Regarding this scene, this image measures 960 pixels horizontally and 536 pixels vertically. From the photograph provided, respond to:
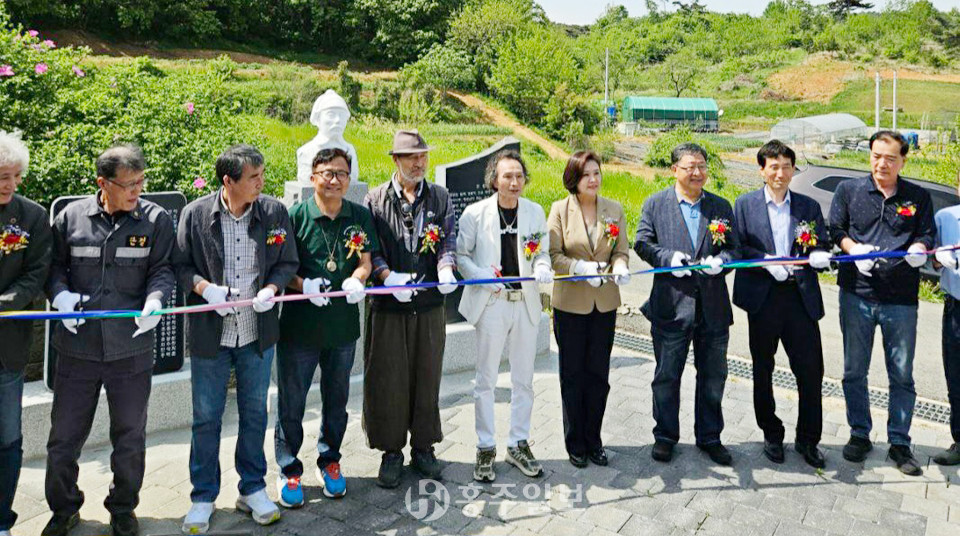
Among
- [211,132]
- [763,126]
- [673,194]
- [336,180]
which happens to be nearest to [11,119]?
[211,132]

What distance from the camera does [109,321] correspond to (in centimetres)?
338

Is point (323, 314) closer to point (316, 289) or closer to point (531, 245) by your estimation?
point (316, 289)

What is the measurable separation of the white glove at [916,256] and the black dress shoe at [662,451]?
1.82 m

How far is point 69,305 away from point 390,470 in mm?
1918

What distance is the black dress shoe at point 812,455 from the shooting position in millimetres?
4469

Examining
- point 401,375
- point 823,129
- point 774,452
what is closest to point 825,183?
point 774,452

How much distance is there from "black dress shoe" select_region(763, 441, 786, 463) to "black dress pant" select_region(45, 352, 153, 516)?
3701mm

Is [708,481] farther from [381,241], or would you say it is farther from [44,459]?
[44,459]

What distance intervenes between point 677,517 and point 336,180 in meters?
2.59

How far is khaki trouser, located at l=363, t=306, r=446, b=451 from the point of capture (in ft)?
13.6

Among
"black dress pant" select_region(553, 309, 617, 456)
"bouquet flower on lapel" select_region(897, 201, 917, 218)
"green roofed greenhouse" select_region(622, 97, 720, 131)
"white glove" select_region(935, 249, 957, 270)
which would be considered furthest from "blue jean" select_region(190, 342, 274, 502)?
"green roofed greenhouse" select_region(622, 97, 720, 131)

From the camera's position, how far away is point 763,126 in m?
51.1

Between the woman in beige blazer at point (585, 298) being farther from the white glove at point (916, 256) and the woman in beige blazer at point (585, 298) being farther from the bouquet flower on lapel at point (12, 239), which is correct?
the bouquet flower on lapel at point (12, 239)

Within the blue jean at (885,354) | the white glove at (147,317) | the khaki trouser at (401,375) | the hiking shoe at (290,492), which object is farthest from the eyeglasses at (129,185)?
the blue jean at (885,354)
